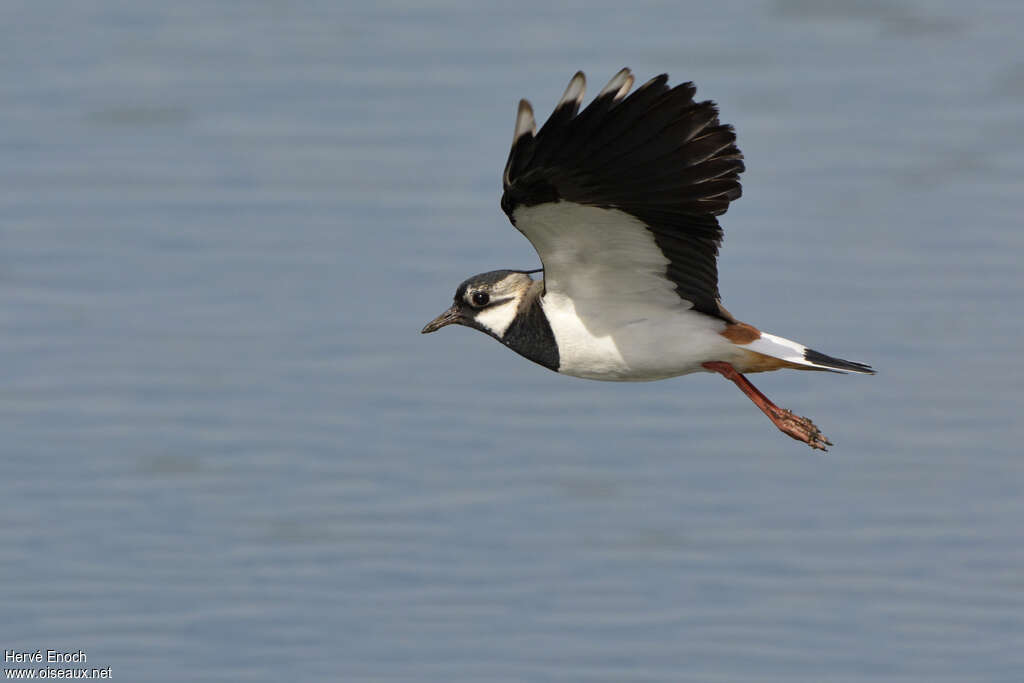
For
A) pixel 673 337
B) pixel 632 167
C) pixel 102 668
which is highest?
pixel 632 167

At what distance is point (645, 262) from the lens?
12.2 meters

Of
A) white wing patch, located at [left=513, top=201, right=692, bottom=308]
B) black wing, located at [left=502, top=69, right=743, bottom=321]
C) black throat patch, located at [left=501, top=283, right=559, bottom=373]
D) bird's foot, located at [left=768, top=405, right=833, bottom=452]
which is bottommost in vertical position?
bird's foot, located at [left=768, top=405, right=833, bottom=452]

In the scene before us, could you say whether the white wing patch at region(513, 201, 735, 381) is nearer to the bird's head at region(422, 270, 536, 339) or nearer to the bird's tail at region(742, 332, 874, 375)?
the bird's tail at region(742, 332, 874, 375)

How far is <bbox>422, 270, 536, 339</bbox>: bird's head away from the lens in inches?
509

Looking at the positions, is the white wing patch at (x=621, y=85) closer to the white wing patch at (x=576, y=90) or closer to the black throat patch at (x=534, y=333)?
the white wing patch at (x=576, y=90)

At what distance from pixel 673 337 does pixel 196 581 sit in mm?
4622

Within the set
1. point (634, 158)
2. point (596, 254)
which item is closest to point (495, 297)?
point (596, 254)

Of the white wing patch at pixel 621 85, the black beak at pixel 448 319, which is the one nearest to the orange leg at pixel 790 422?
the black beak at pixel 448 319

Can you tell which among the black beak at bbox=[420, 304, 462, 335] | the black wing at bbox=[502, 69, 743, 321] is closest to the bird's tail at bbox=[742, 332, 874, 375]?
the black wing at bbox=[502, 69, 743, 321]

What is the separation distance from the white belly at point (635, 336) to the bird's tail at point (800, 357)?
14 centimetres

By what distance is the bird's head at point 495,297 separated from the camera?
509 inches

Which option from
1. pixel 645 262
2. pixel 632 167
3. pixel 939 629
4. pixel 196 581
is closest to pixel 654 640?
pixel 939 629

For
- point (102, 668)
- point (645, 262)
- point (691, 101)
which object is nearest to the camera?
point (691, 101)

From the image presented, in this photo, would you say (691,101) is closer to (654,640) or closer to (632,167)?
(632,167)
